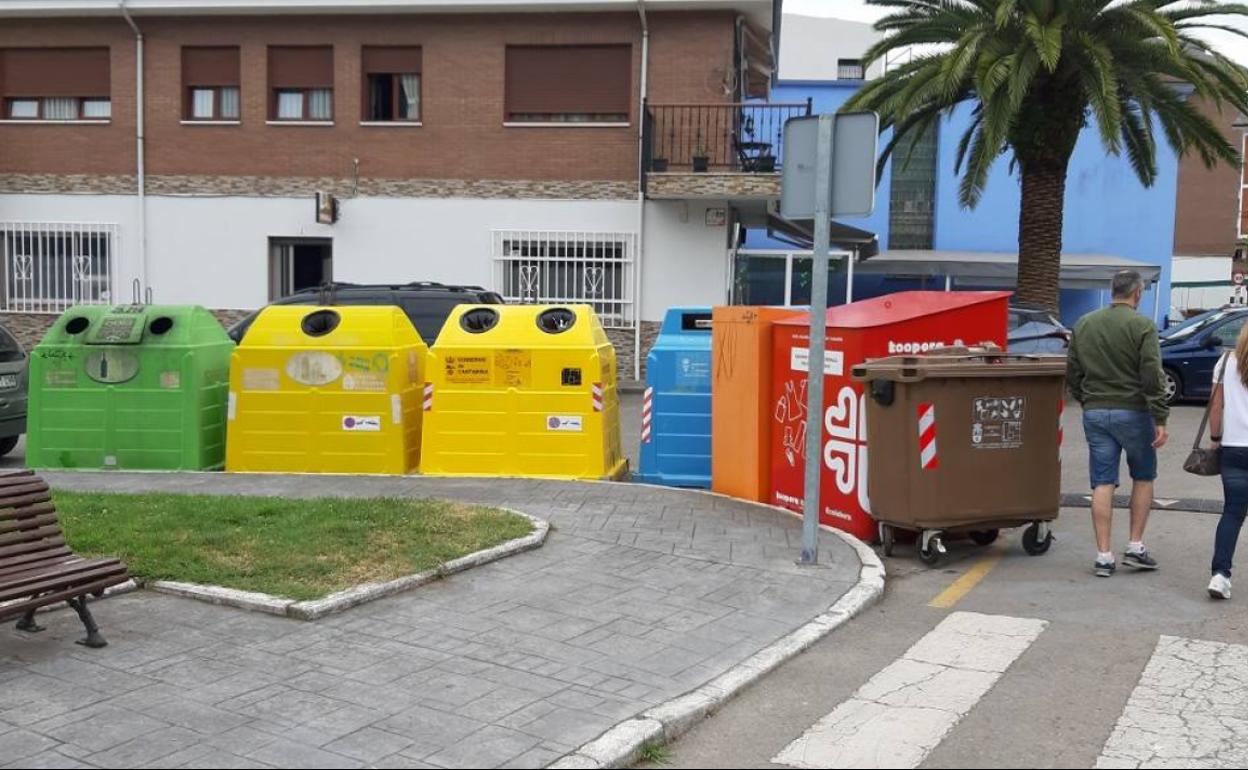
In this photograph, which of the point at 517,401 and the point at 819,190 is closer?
the point at 819,190

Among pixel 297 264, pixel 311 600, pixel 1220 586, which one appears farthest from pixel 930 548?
pixel 297 264

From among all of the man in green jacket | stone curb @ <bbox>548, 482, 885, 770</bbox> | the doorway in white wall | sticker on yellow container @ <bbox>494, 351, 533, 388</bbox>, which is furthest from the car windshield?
the doorway in white wall

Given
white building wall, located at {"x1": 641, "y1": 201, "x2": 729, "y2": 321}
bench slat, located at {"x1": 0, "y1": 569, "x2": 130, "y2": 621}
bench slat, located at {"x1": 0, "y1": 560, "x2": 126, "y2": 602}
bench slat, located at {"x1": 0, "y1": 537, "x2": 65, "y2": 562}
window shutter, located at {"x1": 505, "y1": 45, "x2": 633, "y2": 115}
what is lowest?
bench slat, located at {"x1": 0, "y1": 569, "x2": 130, "y2": 621}

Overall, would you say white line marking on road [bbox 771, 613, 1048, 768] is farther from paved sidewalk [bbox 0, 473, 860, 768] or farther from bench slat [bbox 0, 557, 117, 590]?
bench slat [bbox 0, 557, 117, 590]

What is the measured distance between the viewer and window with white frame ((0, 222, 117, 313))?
69.9 feet

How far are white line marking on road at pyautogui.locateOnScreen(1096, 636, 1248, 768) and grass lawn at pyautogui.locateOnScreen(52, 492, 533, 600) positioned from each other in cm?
370

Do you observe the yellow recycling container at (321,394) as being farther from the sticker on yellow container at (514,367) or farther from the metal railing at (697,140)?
the metal railing at (697,140)

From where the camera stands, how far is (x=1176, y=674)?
16.6ft

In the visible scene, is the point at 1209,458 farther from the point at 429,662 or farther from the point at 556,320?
the point at 556,320

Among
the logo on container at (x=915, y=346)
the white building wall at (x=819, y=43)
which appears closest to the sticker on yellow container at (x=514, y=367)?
the logo on container at (x=915, y=346)

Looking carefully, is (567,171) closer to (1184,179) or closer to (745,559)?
(745,559)

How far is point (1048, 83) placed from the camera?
17.5 meters

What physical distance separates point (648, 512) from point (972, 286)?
23453 millimetres

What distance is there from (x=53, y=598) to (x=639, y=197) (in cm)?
1589
